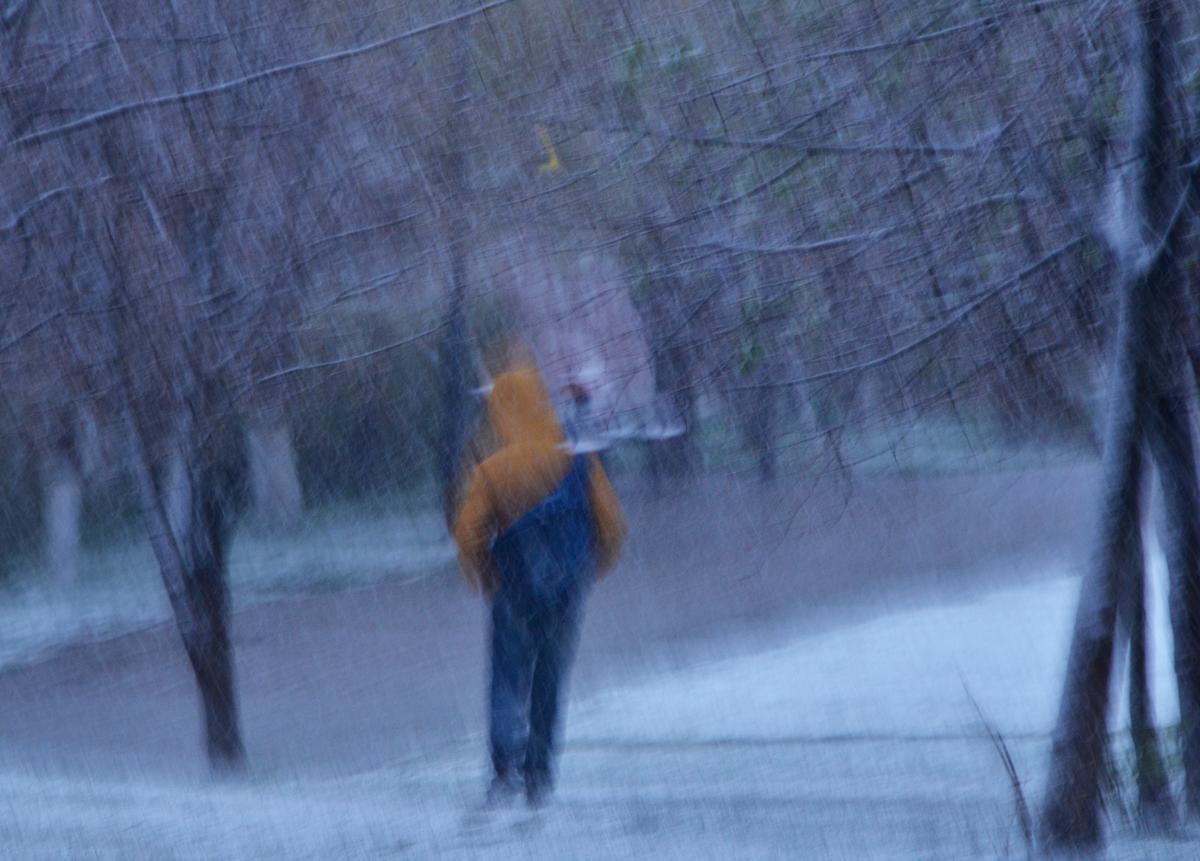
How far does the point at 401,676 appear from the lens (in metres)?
9.48

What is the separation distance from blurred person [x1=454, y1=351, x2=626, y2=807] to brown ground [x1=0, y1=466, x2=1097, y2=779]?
22.2 inches

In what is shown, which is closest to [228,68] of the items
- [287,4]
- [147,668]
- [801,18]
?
[287,4]

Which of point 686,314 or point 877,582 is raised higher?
point 686,314

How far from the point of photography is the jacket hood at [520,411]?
4812 mm

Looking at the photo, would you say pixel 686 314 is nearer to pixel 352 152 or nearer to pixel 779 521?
pixel 779 521

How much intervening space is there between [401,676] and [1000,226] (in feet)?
21.5

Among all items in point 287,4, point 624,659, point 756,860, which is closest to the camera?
point 756,860

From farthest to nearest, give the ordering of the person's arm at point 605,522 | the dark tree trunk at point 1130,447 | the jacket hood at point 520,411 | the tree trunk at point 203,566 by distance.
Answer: the tree trunk at point 203,566, the person's arm at point 605,522, the jacket hood at point 520,411, the dark tree trunk at point 1130,447

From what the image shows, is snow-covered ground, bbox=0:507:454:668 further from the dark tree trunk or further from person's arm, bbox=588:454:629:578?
the dark tree trunk

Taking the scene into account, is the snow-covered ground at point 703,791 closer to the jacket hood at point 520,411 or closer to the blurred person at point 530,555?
the blurred person at point 530,555

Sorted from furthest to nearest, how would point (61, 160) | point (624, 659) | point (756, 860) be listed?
1. point (624, 659)
2. point (61, 160)
3. point (756, 860)

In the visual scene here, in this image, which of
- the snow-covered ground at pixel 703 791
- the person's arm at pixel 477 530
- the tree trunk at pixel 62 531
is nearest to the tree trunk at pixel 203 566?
the snow-covered ground at pixel 703 791

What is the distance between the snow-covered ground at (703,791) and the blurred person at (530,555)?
0.98 feet

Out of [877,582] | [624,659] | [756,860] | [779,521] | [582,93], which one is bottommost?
[877,582]
